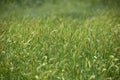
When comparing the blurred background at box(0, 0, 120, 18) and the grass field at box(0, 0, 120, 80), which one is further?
the blurred background at box(0, 0, 120, 18)

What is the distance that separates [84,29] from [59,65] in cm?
195

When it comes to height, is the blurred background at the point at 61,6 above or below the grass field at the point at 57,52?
below

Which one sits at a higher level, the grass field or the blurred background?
the grass field

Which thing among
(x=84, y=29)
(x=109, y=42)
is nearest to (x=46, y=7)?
(x=84, y=29)

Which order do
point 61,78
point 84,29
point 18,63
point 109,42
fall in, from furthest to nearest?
point 84,29 < point 109,42 < point 18,63 < point 61,78

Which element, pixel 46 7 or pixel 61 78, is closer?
pixel 61 78

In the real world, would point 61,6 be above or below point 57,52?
below

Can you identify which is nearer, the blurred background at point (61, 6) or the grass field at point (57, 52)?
the grass field at point (57, 52)

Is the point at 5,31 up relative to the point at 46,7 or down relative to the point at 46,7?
up

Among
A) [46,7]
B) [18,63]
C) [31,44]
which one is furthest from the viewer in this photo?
[46,7]

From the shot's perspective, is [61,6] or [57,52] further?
[61,6]

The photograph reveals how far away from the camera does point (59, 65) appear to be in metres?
4.48

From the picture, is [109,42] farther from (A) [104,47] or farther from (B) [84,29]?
(B) [84,29]

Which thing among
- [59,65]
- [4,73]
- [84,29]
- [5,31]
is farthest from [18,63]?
[84,29]
